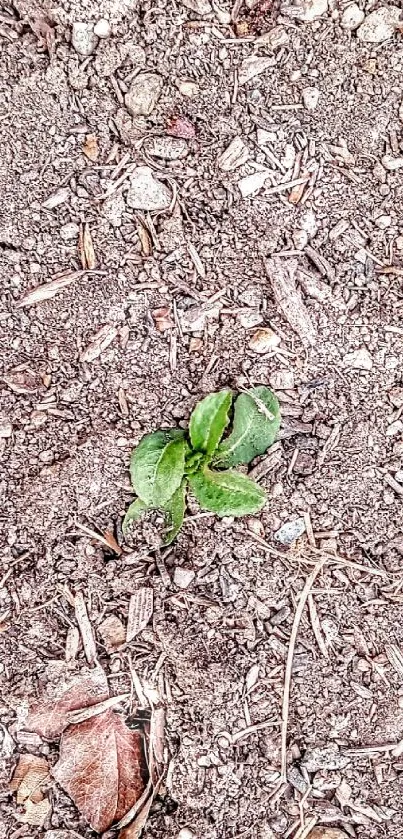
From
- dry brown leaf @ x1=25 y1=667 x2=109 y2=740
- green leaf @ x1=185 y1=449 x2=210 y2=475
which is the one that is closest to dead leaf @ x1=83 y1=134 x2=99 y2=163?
green leaf @ x1=185 y1=449 x2=210 y2=475

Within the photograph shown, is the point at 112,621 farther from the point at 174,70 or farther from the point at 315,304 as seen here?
the point at 174,70

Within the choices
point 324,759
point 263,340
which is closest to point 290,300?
point 263,340

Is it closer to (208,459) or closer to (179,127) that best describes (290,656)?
(208,459)

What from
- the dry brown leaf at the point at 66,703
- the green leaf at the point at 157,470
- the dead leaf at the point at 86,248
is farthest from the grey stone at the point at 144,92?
the dry brown leaf at the point at 66,703

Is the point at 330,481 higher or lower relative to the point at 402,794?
higher

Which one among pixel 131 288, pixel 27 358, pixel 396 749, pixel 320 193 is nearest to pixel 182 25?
pixel 320 193

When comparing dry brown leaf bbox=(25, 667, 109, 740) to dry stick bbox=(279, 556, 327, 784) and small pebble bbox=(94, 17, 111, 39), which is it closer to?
dry stick bbox=(279, 556, 327, 784)

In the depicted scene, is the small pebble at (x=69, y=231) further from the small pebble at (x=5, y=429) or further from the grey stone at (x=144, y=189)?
the small pebble at (x=5, y=429)
